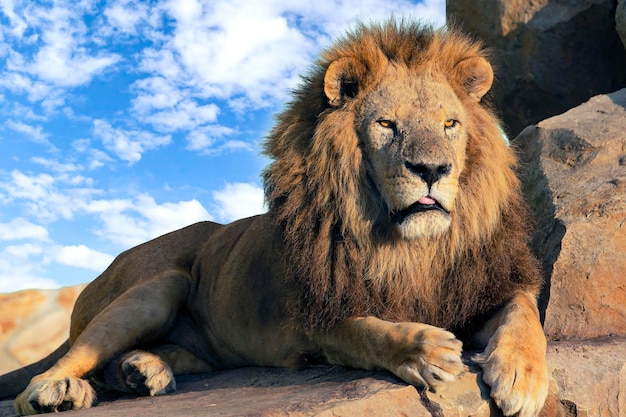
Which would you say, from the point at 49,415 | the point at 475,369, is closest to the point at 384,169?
the point at 475,369

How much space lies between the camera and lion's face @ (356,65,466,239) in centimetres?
364

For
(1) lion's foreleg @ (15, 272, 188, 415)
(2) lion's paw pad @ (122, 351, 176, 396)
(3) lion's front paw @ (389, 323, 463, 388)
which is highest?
(1) lion's foreleg @ (15, 272, 188, 415)

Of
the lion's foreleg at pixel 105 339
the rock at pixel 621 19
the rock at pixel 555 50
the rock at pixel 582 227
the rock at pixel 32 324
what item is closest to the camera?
the lion's foreleg at pixel 105 339

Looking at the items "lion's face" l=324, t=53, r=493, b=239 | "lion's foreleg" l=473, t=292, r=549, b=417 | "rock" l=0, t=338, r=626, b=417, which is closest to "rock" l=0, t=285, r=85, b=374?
"rock" l=0, t=338, r=626, b=417

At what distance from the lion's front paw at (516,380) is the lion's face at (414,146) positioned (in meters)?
0.71

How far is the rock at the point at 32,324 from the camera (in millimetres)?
8164

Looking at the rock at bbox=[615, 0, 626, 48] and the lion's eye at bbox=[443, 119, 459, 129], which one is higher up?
the rock at bbox=[615, 0, 626, 48]

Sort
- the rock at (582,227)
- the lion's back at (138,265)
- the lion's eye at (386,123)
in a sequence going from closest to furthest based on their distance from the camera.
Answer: the lion's eye at (386,123) < the rock at (582,227) < the lion's back at (138,265)

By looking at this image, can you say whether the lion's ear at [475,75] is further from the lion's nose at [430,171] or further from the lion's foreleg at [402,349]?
the lion's foreleg at [402,349]

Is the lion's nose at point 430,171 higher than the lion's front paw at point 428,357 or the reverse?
higher

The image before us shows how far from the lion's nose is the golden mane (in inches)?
13.4

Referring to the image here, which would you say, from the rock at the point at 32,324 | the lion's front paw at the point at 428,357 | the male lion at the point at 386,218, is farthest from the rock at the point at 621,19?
the rock at the point at 32,324

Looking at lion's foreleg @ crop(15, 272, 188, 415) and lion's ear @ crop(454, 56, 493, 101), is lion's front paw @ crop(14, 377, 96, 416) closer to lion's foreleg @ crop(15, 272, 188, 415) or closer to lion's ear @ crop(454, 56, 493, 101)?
lion's foreleg @ crop(15, 272, 188, 415)

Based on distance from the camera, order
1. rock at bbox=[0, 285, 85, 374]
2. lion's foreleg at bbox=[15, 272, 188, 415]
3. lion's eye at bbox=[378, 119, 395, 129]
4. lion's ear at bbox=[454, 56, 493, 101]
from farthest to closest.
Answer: rock at bbox=[0, 285, 85, 374]
lion's ear at bbox=[454, 56, 493, 101]
lion's foreleg at bbox=[15, 272, 188, 415]
lion's eye at bbox=[378, 119, 395, 129]
